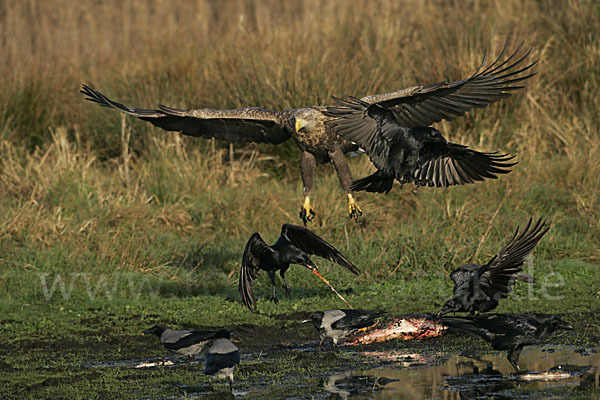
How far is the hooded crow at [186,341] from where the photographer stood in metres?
6.38

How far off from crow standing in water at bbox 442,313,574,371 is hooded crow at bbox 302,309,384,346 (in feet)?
3.24

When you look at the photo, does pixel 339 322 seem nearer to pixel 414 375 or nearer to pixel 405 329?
pixel 405 329

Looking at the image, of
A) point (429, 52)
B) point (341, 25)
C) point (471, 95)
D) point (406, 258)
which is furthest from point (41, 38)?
point (471, 95)

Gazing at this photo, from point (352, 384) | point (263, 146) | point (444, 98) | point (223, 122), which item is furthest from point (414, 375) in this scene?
point (263, 146)

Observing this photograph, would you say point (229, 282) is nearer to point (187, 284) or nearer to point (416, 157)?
point (187, 284)

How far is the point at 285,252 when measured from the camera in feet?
24.7

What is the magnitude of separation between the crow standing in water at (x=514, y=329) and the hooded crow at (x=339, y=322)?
986 millimetres

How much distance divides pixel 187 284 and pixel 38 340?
223 centimetres

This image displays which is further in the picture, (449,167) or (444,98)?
(444,98)

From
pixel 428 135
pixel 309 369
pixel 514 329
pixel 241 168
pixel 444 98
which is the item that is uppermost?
pixel 444 98

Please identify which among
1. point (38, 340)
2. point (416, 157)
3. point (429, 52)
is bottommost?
point (38, 340)

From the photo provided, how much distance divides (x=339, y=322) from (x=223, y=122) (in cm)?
313

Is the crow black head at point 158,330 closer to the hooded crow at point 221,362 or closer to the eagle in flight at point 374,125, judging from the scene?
the hooded crow at point 221,362

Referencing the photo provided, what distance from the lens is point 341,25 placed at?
14.2 meters
